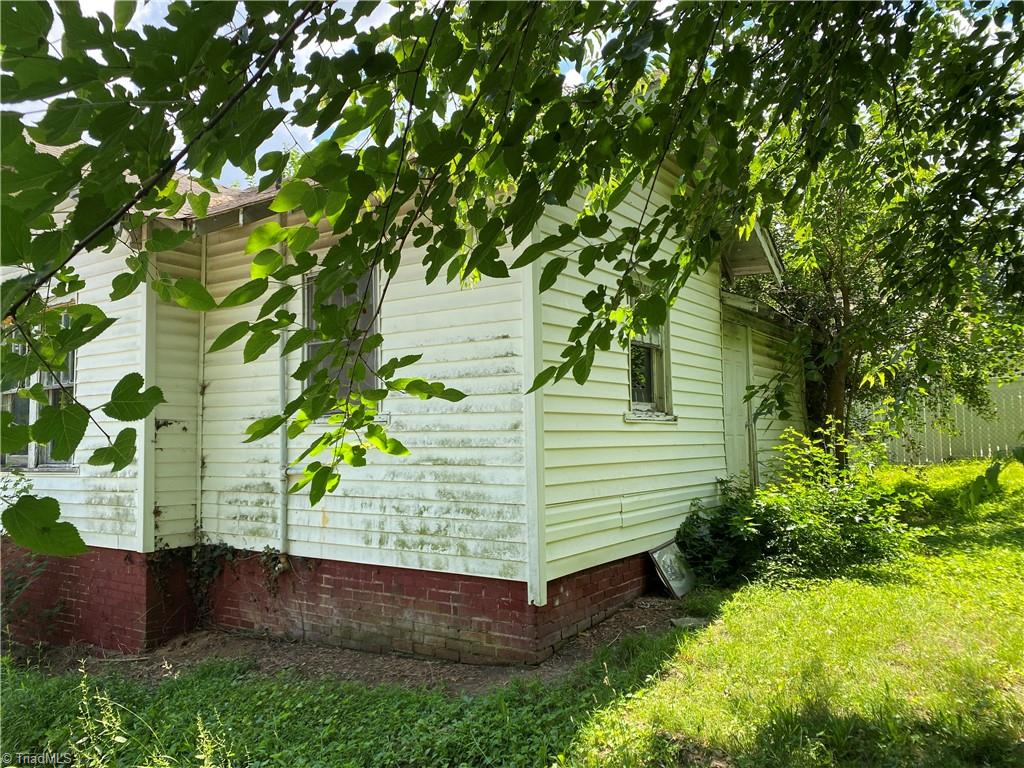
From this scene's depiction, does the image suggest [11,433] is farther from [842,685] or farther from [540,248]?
[842,685]

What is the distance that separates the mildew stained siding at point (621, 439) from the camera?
18.7 feet

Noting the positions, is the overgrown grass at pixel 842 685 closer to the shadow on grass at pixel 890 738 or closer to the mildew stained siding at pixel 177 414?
the shadow on grass at pixel 890 738

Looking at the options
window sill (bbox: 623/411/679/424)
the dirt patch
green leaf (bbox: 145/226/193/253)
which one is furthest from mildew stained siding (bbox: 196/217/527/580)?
green leaf (bbox: 145/226/193/253)

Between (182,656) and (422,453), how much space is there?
10.8ft

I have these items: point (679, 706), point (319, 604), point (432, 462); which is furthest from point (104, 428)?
point (679, 706)

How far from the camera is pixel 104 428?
7.26m

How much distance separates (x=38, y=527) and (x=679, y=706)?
3.87 metres

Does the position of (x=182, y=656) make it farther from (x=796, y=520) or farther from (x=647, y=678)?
(x=796, y=520)

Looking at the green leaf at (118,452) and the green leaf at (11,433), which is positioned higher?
the green leaf at (11,433)

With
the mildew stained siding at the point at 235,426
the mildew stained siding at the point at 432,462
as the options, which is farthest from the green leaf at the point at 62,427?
the mildew stained siding at the point at 235,426

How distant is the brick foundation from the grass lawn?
66 cm

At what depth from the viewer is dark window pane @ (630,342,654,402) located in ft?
23.9

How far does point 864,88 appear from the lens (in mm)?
3199

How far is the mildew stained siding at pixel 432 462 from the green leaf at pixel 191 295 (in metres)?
3.99
